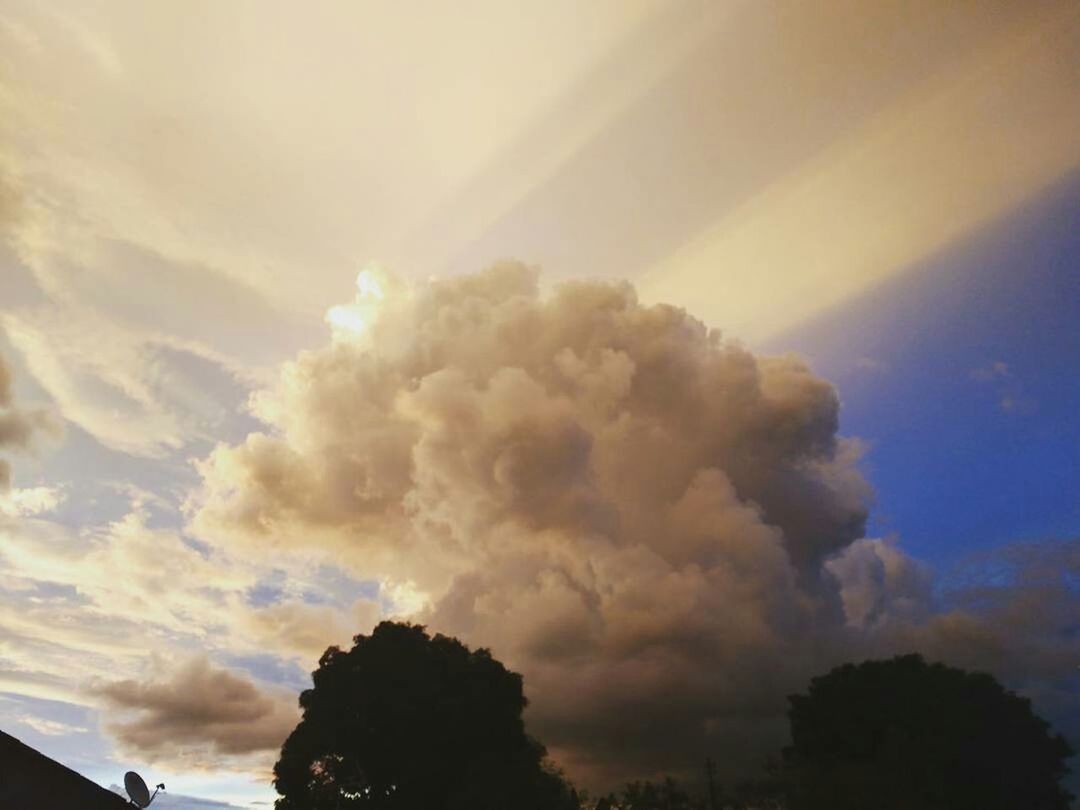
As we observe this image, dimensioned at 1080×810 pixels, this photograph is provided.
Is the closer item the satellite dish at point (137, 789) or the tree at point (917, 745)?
the satellite dish at point (137, 789)

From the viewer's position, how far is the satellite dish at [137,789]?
25797 millimetres

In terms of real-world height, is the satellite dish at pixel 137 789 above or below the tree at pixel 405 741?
below

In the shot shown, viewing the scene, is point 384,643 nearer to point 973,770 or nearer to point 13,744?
point 13,744

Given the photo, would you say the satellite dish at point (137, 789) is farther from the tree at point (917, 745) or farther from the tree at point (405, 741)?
the tree at point (917, 745)

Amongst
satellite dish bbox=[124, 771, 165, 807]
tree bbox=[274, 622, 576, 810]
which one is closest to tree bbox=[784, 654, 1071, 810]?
tree bbox=[274, 622, 576, 810]

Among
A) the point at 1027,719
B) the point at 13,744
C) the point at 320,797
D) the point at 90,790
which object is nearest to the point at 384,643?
the point at 320,797

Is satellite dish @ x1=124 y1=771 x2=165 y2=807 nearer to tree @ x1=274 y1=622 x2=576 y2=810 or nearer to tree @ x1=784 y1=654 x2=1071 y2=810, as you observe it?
tree @ x1=274 y1=622 x2=576 y2=810

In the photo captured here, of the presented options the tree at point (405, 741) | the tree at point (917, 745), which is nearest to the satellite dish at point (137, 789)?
the tree at point (405, 741)

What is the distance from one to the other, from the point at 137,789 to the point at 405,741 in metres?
23.5

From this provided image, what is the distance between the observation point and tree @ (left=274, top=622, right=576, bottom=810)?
149 feet

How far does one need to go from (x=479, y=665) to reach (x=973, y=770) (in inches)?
1422

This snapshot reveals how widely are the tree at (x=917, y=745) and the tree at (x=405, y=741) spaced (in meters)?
20.5

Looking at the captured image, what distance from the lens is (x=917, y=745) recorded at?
48438 millimetres

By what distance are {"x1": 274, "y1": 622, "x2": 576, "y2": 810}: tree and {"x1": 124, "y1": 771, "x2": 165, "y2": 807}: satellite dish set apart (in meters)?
21.8
